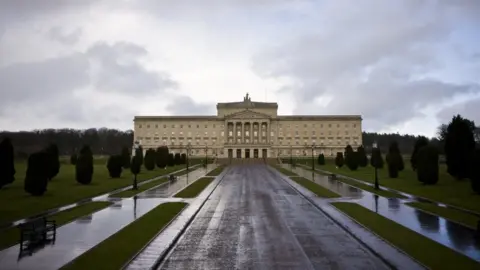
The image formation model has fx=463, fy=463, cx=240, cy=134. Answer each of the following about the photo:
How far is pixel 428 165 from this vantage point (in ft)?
136

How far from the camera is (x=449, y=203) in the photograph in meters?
29.2

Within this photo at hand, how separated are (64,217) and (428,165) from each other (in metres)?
31.5

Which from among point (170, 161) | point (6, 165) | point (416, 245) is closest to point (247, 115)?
point (170, 161)

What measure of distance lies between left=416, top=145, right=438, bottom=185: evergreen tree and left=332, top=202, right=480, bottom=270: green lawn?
19413 mm

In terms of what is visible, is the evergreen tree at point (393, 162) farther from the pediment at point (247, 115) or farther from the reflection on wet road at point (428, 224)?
the pediment at point (247, 115)

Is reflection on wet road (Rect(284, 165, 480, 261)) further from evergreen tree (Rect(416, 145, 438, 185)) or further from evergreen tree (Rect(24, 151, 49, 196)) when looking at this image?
evergreen tree (Rect(24, 151, 49, 196))

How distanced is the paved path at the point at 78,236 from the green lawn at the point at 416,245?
11.1m

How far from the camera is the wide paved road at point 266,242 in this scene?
14.3m

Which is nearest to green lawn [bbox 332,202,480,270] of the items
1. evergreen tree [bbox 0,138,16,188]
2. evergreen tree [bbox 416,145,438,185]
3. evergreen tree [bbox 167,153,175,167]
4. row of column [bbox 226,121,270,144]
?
evergreen tree [bbox 416,145,438,185]

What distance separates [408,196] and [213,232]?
20.1 meters

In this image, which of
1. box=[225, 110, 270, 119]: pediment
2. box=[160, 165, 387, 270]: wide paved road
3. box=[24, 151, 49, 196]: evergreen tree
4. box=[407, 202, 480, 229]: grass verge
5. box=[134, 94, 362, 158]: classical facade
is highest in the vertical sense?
box=[225, 110, 270, 119]: pediment

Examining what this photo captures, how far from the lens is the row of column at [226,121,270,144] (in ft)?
511

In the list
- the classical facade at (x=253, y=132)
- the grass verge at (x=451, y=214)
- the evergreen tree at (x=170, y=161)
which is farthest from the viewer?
the classical facade at (x=253, y=132)

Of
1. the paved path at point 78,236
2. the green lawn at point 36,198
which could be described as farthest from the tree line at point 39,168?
the paved path at point 78,236
